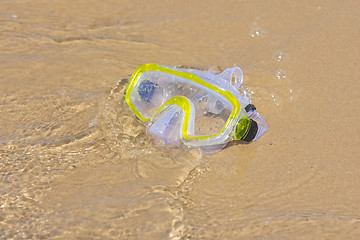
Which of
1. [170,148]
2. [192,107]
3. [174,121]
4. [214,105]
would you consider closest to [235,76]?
[214,105]

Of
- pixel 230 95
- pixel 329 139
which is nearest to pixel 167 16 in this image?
pixel 230 95

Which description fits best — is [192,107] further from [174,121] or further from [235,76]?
[235,76]

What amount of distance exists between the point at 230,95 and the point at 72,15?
260 cm

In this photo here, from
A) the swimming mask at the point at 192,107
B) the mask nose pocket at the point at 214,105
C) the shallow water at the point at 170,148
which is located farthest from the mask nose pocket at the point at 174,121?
the mask nose pocket at the point at 214,105

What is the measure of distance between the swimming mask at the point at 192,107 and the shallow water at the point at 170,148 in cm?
14

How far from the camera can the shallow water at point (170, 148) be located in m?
2.71

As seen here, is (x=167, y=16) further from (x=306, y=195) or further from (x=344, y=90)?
(x=306, y=195)

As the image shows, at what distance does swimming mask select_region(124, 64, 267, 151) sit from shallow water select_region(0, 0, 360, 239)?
0.47ft

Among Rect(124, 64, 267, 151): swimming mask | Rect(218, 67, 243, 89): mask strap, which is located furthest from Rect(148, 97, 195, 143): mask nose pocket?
Rect(218, 67, 243, 89): mask strap

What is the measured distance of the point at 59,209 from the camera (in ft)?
9.05

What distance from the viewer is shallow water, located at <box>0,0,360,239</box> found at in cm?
271

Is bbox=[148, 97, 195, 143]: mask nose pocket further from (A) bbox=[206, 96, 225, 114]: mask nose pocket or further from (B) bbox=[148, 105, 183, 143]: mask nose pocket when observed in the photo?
(A) bbox=[206, 96, 225, 114]: mask nose pocket

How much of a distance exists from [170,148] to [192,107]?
1.22 ft

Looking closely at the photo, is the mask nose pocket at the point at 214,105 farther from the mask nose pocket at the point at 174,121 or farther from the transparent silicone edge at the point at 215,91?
the mask nose pocket at the point at 174,121
